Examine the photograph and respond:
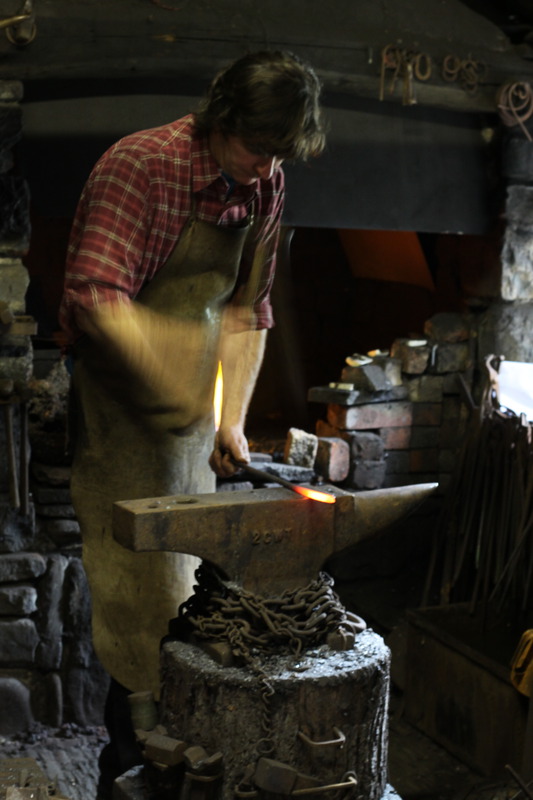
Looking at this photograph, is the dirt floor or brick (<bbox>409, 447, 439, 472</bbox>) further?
brick (<bbox>409, 447, 439, 472</bbox>)

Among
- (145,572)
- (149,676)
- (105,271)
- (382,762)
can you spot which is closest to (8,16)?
(105,271)

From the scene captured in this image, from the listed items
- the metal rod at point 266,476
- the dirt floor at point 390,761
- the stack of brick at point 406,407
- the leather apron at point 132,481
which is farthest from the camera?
the stack of brick at point 406,407

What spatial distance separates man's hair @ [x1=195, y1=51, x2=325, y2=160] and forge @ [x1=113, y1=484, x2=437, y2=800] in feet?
2.60

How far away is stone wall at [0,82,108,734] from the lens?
144 inches

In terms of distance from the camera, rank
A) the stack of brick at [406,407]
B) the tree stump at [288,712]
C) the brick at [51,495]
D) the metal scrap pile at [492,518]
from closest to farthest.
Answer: the tree stump at [288,712], the metal scrap pile at [492,518], the brick at [51,495], the stack of brick at [406,407]

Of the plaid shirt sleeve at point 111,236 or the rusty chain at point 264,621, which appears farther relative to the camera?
the plaid shirt sleeve at point 111,236

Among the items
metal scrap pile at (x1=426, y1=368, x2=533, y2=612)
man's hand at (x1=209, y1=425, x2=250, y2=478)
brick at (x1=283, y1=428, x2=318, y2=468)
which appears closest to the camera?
man's hand at (x1=209, y1=425, x2=250, y2=478)

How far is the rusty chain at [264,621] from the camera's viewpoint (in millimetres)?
2104

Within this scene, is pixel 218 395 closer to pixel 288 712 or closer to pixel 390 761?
pixel 288 712

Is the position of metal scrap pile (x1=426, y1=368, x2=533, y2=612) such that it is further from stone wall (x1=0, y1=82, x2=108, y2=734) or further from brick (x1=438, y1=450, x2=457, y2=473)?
stone wall (x1=0, y1=82, x2=108, y2=734)

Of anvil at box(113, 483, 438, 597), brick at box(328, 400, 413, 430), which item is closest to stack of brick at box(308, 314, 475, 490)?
brick at box(328, 400, 413, 430)

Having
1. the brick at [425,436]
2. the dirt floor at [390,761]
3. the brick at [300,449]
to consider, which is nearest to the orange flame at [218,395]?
the dirt floor at [390,761]

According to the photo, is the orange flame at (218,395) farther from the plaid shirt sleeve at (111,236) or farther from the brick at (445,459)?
the brick at (445,459)

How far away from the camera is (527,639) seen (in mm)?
3227
